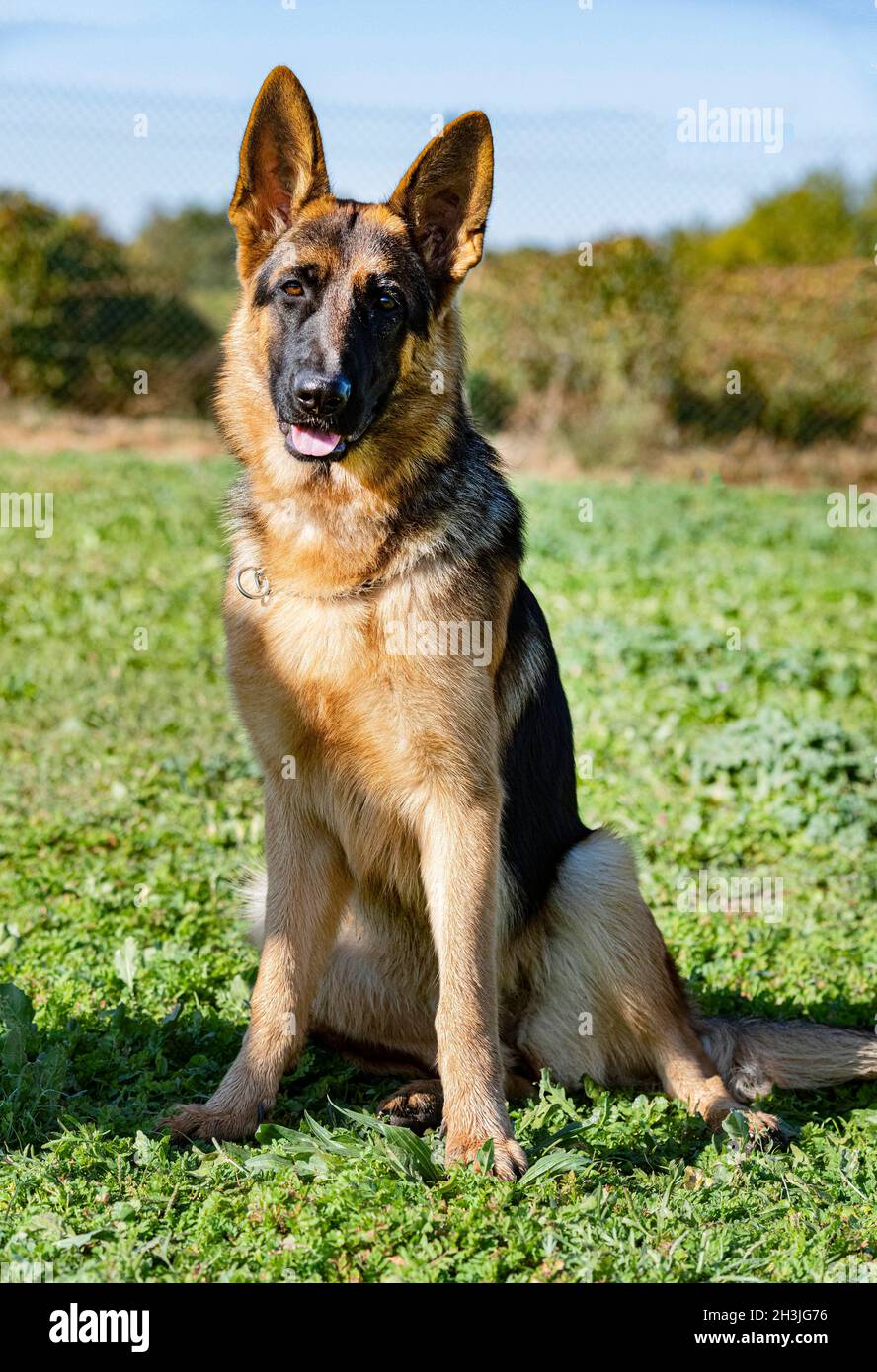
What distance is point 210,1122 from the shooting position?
349cm

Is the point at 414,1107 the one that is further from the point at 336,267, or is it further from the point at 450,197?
the point at 450,197

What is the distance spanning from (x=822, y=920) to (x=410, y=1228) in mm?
3030

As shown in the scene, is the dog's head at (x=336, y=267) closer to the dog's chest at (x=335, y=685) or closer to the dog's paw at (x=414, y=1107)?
the dog's chest at (x=335, y=685)

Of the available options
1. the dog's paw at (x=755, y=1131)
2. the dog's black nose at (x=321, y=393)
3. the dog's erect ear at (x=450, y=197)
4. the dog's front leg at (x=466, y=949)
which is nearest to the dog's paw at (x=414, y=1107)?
the dog's front leg at (x=466, y=949)

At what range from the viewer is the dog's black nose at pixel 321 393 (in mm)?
3404

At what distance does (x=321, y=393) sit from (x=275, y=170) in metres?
0.87

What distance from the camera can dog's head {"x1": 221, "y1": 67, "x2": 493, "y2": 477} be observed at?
11.5ft

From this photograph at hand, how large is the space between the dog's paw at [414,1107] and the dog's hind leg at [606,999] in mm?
381

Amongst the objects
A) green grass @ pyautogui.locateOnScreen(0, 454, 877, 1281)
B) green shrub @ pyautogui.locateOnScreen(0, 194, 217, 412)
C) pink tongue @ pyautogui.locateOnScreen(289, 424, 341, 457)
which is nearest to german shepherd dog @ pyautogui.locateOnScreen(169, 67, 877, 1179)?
pink tongue @ pyautogui.locateOnScreen(289, 424, 341, 457)

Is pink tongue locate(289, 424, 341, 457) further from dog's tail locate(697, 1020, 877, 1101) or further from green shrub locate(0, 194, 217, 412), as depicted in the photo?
green shrub locate(0, 194, 217, 412)

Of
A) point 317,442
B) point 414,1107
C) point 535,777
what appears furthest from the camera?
point 535,777

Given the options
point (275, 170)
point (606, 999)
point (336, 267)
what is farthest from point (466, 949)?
point (275, 170)

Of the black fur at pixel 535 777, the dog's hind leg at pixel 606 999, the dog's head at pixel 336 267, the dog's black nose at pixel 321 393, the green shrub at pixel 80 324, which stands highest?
the green shrub at pixel 80 324
